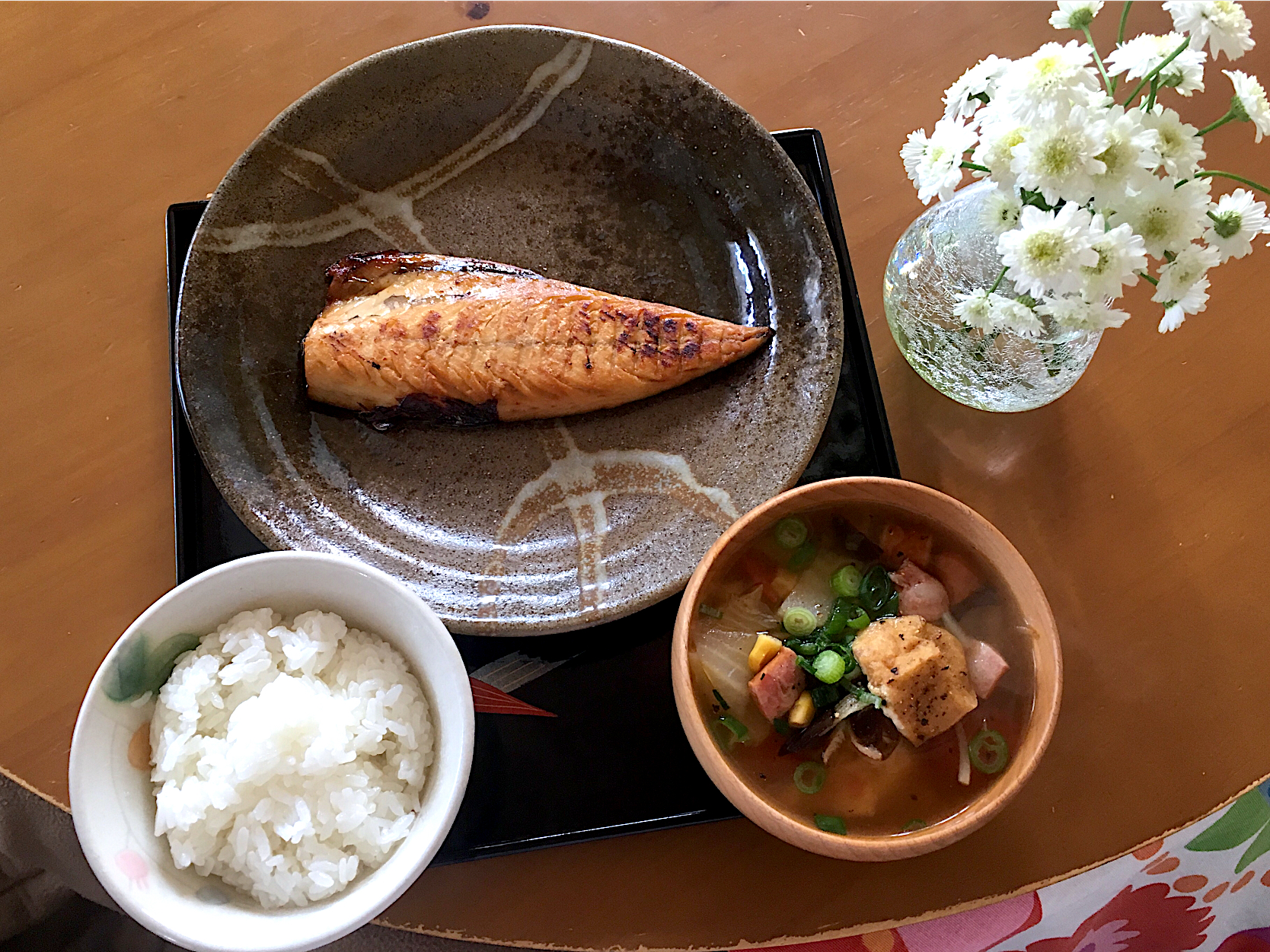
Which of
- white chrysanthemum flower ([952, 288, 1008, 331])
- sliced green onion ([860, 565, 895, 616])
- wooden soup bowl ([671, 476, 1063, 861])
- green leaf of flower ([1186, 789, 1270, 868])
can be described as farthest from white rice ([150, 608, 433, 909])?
green leaf of flower ([1186, 789, 1270, 868])

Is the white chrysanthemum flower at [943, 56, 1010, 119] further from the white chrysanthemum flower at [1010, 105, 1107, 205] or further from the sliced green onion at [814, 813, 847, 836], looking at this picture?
the sliced green onion at [814, 813, 847, 836]

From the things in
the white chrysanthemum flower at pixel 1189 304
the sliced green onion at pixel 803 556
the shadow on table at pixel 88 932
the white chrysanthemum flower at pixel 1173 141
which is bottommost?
the shadow on table at pixel 88 932

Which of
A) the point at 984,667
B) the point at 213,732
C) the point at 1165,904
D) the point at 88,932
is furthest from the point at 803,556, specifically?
the point at 88,932

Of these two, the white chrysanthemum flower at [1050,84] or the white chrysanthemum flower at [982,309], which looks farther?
the white chrysanthemum flower at [982,309]

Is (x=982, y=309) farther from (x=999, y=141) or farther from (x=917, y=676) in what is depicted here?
(x=917, y=676)

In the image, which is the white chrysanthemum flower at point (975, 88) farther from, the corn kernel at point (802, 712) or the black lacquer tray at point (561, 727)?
the corn kernel at point (802, 712)

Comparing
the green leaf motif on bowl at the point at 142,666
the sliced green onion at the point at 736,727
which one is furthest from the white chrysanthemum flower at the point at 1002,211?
the green leaf motif on bowl at the point at 142,666
